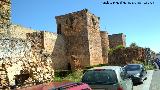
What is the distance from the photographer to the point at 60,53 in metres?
34.8

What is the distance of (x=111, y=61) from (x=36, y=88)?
29855mm

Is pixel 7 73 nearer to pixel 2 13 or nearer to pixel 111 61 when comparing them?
pixel 2 13

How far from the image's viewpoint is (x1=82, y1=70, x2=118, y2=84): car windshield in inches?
434

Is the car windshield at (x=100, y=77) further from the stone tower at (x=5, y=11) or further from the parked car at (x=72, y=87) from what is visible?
the stone tower at (x=5, y=11)

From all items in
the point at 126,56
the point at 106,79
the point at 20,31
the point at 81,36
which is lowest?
the point at 106,79

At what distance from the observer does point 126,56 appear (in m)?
36.0

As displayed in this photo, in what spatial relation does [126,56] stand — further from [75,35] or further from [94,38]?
[75,35]

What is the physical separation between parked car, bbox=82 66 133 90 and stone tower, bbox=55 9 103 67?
72.2ft

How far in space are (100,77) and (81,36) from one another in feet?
76.0

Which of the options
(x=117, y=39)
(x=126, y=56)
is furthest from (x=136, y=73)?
(x=117, y=39)

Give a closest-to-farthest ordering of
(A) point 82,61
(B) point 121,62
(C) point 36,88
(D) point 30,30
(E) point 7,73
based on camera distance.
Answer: (C) point 36,88 < (E) point 7,73 < (D) point 30,30 < (A) point 82,61 < (B) point 121,62

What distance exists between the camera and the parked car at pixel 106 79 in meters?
10.8

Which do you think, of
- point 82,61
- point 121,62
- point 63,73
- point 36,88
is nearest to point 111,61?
point 121,62

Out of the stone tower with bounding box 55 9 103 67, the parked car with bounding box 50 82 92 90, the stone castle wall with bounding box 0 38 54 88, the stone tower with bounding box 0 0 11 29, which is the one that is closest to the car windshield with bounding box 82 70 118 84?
the stone castle wall with bounding box 0 38 54 88
